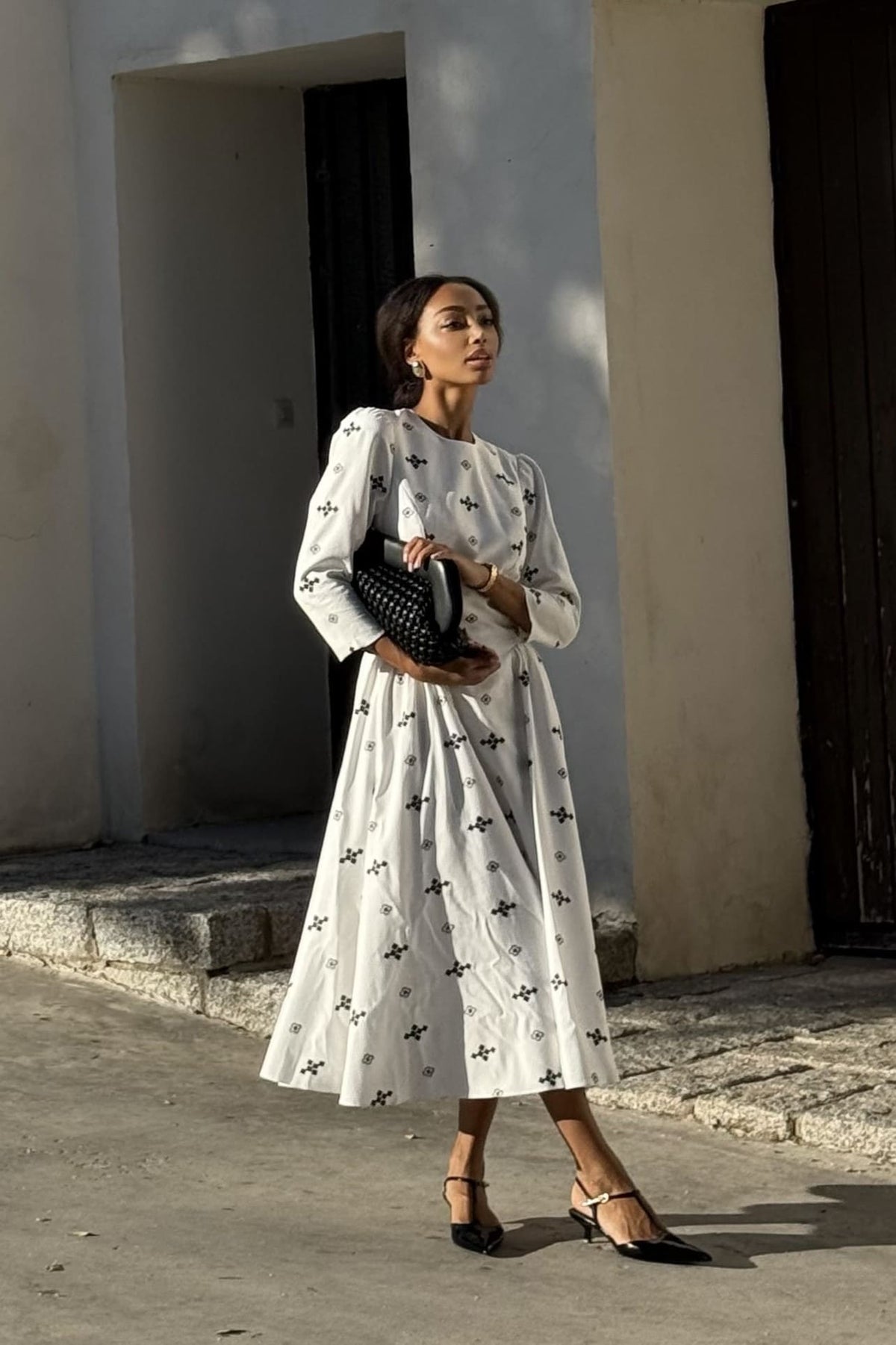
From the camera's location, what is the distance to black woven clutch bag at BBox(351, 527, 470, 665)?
14.2 ft

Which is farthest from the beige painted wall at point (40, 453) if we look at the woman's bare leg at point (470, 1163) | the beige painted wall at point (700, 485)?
the woman's bare leg at point (470, 1163)

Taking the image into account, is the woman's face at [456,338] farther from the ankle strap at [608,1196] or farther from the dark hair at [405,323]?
the ankle strap at [608,1196]

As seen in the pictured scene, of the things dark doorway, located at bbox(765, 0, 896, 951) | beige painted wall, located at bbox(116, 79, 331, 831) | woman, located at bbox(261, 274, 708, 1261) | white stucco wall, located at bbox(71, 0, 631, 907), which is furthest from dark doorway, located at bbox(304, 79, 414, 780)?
woman, located at bbox(261, 274, 708, 1261)

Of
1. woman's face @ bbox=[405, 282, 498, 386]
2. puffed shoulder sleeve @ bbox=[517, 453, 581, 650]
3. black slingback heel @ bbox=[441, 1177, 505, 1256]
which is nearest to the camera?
black slingback heel @ bbox=[441, 1177, 505, 1256]

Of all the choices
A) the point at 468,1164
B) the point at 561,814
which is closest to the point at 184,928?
the point at 468,1164

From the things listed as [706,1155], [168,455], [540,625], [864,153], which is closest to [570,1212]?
[706,1155]

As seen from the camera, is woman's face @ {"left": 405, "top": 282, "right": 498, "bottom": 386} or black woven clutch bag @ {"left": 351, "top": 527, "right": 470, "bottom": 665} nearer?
black woven clutch bag @ {"left": 351, "top": 527, "right": 470, "bottom": 665}

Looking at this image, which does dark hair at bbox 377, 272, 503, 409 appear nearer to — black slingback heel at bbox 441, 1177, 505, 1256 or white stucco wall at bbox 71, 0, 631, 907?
black slingback heel at bbox 441, 1177, 505, 1256

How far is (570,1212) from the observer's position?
14.9 ft

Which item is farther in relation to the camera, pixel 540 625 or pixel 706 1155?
pixel 706 1155

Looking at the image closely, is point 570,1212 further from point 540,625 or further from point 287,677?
point 287,677

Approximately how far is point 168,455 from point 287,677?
966 mm

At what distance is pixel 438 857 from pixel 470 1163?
61 centimetres

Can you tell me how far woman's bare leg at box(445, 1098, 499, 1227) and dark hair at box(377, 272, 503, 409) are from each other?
1408 mm
